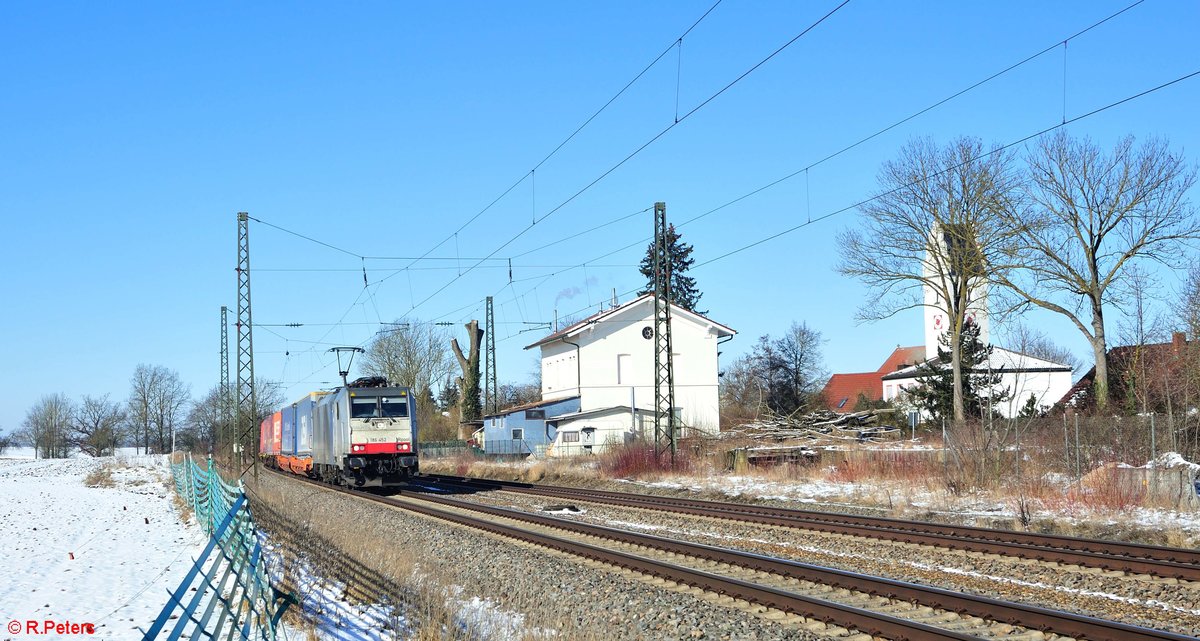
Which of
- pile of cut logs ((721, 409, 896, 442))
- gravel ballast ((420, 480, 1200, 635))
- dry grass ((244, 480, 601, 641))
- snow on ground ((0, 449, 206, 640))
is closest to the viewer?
dry grass ((244, 480, 601, 641))

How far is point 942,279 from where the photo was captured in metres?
43.0

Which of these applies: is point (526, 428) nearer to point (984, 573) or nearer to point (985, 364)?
point (985, 364)

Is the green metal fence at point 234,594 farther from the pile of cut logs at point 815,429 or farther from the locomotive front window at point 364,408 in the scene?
the pile of cut logs at point 815,429

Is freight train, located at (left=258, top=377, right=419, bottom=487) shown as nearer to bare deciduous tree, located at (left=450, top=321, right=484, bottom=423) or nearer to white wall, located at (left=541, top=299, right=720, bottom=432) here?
white wall, located at (left=541, top=299, right=720, bottom=432)

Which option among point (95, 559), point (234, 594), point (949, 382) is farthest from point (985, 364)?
point (234, 594)

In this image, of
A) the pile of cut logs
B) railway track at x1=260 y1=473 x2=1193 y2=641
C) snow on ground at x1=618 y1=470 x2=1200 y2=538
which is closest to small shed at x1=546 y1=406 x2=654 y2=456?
the pile of cut logs

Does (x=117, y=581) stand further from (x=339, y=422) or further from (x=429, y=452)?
(x=429, y=452)

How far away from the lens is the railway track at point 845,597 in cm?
829

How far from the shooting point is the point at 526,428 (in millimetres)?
53719

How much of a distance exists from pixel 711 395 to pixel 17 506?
1358 inches
